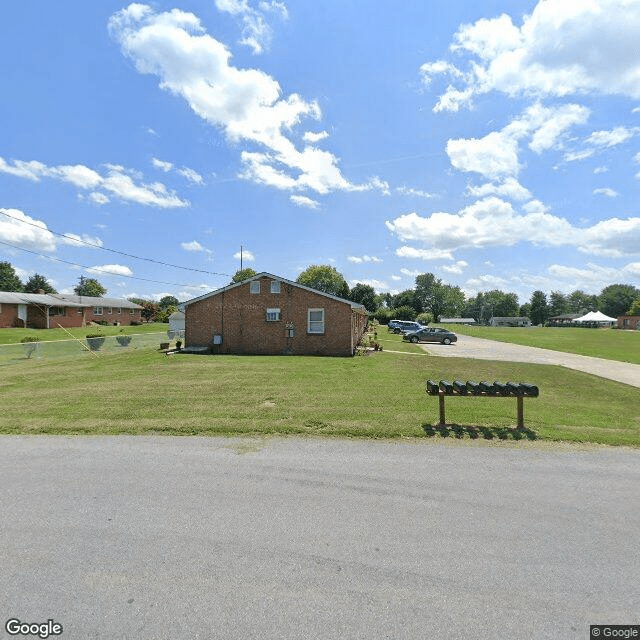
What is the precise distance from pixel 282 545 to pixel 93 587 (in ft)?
5.02

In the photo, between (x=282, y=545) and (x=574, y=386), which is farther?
(x=574, y=386)

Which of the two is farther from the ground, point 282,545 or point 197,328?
point 197,328

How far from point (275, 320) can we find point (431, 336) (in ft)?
58.9

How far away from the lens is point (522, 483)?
4.65 metres

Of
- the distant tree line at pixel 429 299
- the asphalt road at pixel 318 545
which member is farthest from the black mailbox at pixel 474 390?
the distant tree line at pixel 429 299

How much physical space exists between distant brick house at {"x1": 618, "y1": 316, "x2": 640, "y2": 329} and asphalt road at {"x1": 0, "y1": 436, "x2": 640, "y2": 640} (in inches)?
4449

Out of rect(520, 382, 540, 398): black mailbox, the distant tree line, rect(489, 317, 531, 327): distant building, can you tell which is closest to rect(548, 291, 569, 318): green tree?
the distant tree line

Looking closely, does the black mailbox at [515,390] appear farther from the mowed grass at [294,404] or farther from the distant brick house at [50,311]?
the distant brick house at [50,311]

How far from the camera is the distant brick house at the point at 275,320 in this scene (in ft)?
67.8

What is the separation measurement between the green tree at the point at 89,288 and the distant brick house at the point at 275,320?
3680 inches

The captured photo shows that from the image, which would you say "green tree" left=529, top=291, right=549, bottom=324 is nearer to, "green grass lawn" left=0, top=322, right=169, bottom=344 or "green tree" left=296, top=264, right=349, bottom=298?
"green tree" left=296, top=264, right=349, bottom=298

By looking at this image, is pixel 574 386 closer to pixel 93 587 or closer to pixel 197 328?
pixel 93 587

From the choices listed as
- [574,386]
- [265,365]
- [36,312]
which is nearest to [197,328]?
[265,365]

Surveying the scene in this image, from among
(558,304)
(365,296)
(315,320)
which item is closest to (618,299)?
(558,304)
